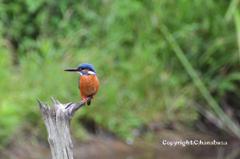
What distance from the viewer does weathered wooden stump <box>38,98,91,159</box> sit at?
2926 mm

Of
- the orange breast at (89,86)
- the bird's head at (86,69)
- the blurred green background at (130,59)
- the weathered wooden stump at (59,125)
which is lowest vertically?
the weathered wooden stump at (59,125)

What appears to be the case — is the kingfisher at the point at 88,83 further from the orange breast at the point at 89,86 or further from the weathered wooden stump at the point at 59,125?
the weathered wooden stump at the point at 59,125

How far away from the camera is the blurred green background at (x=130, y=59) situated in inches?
257

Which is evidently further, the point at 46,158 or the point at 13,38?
the point at 13,38

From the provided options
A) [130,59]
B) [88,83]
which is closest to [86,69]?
[88,83]

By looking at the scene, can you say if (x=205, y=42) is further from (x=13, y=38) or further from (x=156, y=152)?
(x=13, y=38)

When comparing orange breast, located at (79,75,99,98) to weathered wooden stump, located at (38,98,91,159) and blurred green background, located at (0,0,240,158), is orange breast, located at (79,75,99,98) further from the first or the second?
blurred green background, located at (0,0,240,158)

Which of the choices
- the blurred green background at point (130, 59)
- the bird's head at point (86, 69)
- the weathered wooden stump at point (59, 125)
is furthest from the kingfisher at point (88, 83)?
the blurred green background at point (130, 59)

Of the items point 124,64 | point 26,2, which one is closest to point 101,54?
point 124,64

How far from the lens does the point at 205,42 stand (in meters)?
7.50

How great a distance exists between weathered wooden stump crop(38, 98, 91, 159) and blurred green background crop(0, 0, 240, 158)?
3.31 m

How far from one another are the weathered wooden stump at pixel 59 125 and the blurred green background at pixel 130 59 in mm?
3311

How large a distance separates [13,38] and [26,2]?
42cm

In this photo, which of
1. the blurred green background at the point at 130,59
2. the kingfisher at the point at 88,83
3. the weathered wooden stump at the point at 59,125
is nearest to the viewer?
the weathered wooden stump at the point at 59,125
